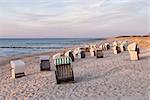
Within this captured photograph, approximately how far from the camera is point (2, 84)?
10.5 meters

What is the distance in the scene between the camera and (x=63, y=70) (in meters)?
9.74

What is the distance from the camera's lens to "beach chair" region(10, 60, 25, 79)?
1144cm

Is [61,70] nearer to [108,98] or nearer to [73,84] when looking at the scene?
[73,84]

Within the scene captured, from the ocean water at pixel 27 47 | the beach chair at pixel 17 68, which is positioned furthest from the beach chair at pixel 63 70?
the ocean water at pixel 27 47

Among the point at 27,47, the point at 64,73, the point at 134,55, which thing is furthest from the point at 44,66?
the point at 27,47

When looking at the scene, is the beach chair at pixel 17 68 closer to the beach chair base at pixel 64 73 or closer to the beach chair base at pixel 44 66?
the beach chair base at pixel 44 66

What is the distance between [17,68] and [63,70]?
2684 millimetres

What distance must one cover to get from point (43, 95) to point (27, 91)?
876 millimetres

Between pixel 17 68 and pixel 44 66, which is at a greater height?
pixel 17 68

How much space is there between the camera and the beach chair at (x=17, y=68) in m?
11.4

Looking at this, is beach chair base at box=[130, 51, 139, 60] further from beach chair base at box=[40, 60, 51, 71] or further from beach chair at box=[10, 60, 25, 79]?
beach chair at box=[10, 60, 25, 79]

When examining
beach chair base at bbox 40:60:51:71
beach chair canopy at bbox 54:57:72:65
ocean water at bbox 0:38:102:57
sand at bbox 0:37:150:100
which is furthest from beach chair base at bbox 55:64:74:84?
ocean water at bbox 0:38:102:57

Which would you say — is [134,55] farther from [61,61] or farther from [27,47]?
[27,47]

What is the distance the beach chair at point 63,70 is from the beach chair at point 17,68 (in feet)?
7.78
